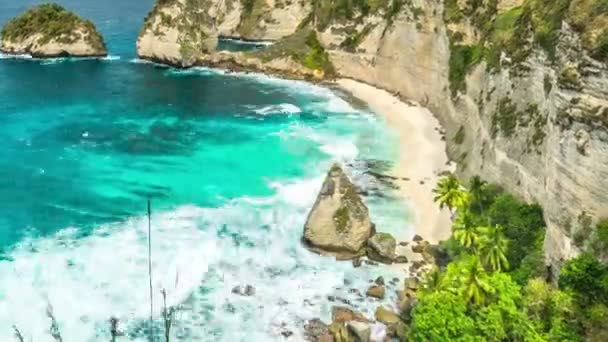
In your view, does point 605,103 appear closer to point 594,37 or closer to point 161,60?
point 594,37

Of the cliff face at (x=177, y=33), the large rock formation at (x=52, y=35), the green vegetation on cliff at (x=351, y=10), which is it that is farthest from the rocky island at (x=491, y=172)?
the large rock formation at (x=52, y=35)

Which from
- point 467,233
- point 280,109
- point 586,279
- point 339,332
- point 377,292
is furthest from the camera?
point 280,109

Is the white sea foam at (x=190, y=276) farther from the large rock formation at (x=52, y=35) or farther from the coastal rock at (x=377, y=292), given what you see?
the large rock formation at (x=52, y=35)

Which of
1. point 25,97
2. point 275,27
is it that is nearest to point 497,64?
point 25,97

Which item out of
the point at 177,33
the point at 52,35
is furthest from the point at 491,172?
the point at 52,35

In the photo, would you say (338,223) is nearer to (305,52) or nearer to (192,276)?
(192,276)
